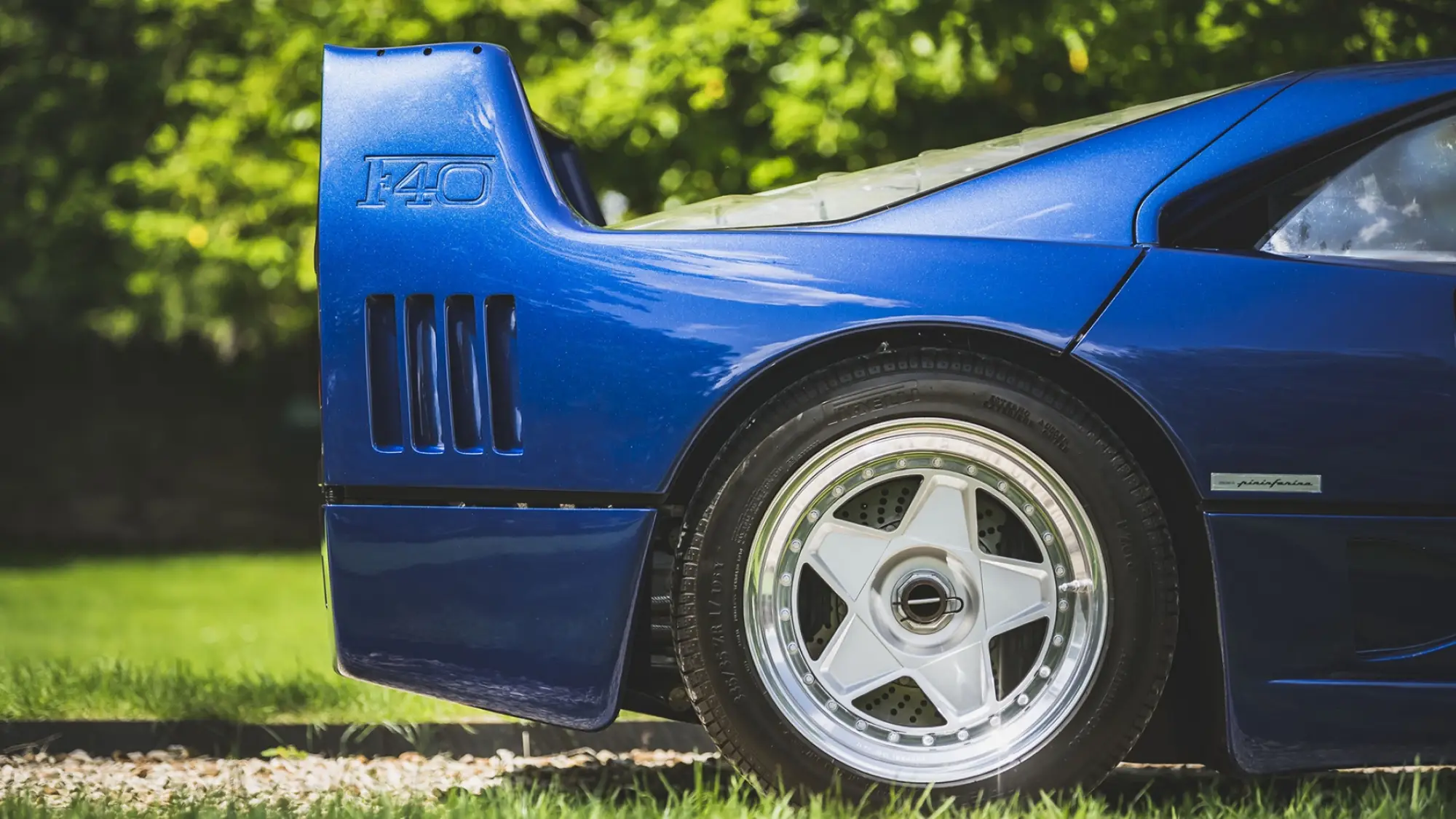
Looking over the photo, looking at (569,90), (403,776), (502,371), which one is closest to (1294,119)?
(502,371)

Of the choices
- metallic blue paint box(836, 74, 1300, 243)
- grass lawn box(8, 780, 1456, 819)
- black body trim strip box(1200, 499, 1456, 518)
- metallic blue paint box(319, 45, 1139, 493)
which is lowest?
grass lawn box(8, 780, 1456, 819)

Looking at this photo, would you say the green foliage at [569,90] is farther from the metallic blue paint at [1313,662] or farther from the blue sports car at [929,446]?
the metallic blue paint at [1313,662]

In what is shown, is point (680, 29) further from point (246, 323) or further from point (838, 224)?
point (246, 323)

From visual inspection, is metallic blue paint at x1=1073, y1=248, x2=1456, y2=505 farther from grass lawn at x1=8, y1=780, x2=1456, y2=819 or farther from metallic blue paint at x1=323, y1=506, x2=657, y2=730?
metallic blue paint at x1=323, y1=506, x2=657, y2=730

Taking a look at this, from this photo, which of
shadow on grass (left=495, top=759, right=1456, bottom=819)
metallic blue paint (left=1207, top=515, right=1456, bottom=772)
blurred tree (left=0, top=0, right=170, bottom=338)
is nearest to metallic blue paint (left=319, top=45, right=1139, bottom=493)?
metallic blue paint (left=1207, top=515, right=1456, bottom=772)

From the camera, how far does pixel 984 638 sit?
Result: 2258mm

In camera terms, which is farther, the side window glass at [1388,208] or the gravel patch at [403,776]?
the gravel patch at [403,776]

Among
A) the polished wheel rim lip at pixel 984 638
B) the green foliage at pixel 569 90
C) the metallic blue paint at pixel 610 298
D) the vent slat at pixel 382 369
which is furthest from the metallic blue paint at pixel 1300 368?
the green foliage at pixel 569 90

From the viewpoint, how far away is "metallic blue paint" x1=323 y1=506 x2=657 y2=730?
225 centimetres

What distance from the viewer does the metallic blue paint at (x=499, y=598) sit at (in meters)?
2.25

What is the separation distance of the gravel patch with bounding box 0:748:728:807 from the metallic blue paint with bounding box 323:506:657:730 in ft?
0.79

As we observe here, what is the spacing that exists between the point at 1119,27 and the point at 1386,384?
268cm

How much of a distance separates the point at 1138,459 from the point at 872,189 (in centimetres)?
71

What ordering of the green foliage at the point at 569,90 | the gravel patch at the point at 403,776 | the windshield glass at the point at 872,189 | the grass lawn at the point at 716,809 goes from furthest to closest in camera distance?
the green foliage at the point at 569,90
the gravel patch at the point at 403,776
the windshield glass at the point at 872,189
the grass lawn at the point at 716,809
